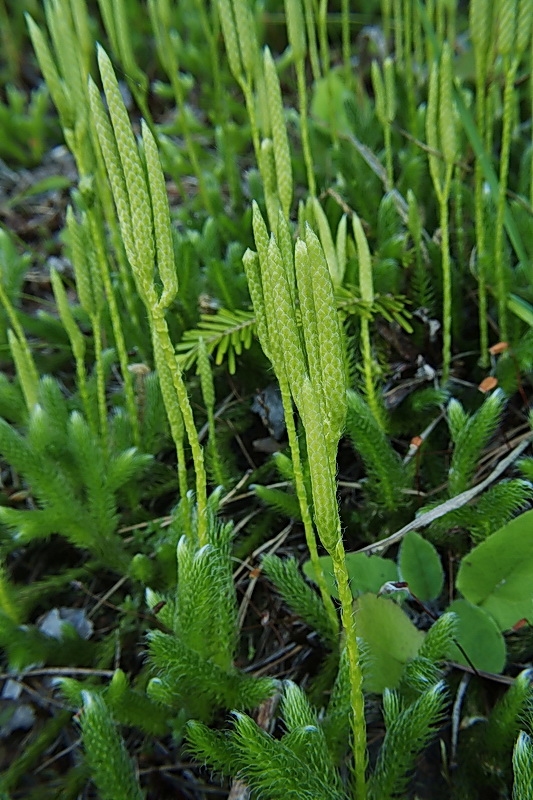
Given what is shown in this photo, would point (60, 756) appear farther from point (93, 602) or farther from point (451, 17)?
point (451, 17)

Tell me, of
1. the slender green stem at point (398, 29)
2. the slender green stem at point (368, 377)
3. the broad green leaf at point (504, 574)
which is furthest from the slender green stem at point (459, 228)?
the broad green leaf at point (504, 574)

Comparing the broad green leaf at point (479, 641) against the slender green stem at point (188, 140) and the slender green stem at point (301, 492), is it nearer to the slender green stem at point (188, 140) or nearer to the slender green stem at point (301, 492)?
the slender green stem at point (301, 492)

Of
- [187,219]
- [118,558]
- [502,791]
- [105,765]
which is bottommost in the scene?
[502,791]

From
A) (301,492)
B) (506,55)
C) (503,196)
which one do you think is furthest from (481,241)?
(301,492)

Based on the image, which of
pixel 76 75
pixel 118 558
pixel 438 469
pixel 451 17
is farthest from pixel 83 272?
pixel 451 17

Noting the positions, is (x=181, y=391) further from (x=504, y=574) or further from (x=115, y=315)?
(x=504, y=574)

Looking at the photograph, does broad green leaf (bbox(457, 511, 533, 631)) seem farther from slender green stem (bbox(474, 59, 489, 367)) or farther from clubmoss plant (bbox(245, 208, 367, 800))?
slender green stem (bbox(474, 59, 489, 367))

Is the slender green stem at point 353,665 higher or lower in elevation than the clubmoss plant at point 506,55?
lower
